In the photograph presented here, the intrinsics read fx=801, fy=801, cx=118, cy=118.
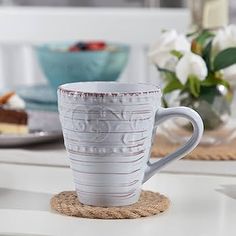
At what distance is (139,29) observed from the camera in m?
2.15

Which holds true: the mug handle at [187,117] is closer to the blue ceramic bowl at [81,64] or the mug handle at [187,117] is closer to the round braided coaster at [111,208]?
the round braided coaster at [111,208]

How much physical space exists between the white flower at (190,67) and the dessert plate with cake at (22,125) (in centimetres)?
20

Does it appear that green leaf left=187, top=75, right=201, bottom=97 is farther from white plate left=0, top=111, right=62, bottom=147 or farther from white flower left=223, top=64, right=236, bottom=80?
white plate left=0, top=111, right=62, bottom=147

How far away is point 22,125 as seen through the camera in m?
1.17

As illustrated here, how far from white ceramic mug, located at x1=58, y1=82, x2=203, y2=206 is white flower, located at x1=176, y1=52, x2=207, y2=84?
0.23 m

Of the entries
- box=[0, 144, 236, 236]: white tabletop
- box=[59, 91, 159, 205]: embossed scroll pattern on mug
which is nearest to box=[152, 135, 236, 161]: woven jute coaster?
box=[0, 144, 236, 236]: white tabletop

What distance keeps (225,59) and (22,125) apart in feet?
1.02

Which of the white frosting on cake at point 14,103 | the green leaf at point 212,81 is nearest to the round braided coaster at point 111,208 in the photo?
the green leaf at point 212,81

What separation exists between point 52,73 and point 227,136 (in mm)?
419

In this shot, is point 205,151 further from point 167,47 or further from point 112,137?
point 112,137

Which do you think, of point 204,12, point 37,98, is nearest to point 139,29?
point 204,12

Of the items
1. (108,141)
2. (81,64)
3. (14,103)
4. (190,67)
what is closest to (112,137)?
(108,141)

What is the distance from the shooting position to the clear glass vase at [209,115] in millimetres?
1145

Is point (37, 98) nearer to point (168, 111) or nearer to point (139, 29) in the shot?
point (168, 111)
